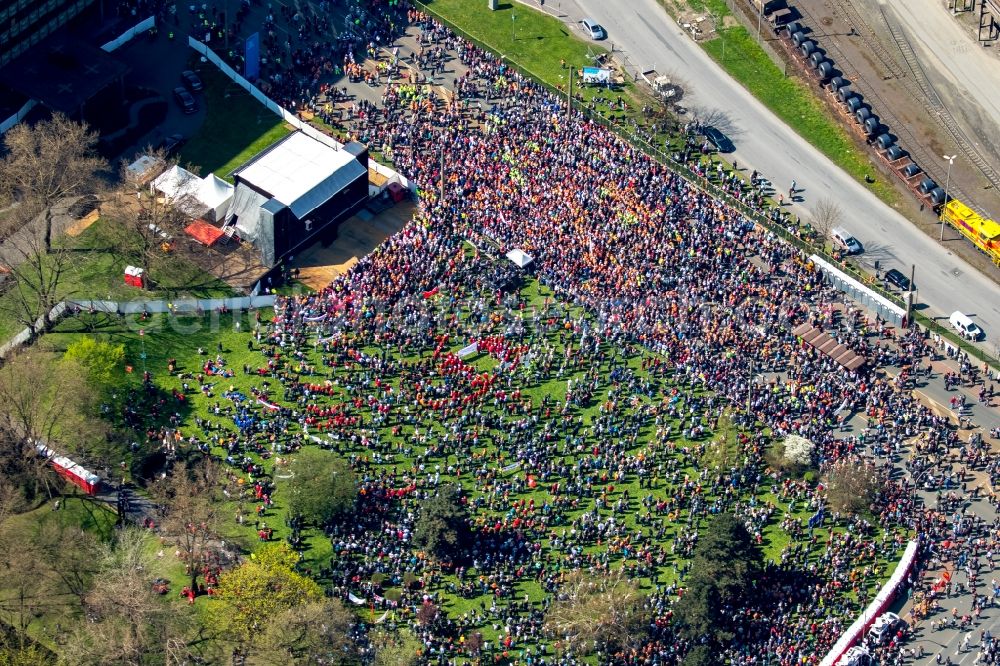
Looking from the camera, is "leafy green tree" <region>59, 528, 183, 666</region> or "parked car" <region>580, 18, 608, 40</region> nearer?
"leafy green tree" <region>59, 528, 183, 666</region>

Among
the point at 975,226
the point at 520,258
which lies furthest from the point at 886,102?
the point at 520,258

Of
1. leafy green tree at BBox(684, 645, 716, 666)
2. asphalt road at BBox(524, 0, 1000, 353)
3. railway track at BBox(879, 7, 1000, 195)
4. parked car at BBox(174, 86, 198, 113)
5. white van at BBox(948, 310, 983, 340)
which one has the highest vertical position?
railway track at BBox(879, 7, 1000, 195)

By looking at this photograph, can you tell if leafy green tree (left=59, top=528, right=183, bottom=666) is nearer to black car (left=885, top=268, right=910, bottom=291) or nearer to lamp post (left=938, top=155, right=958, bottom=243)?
black car (left=885, top=268, right=910, bottom=291)

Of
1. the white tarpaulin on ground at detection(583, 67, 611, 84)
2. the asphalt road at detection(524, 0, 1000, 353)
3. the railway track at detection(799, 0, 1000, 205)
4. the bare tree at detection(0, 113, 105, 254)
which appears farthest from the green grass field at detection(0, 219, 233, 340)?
the railway track at detection(799, 0, 1000, 205)

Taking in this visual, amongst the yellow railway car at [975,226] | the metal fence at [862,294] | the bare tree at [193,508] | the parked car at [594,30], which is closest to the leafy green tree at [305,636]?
the bare tree at [193,508]

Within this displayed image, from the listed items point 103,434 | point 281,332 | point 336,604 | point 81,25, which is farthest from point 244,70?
point 336,604

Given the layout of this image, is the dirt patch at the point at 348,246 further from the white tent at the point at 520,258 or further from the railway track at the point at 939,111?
the railway track at the point at 939,111

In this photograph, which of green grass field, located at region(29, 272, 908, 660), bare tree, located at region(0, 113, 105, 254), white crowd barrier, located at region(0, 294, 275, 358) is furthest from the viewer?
bare tree, located at region(0, 113, 105, 254)
